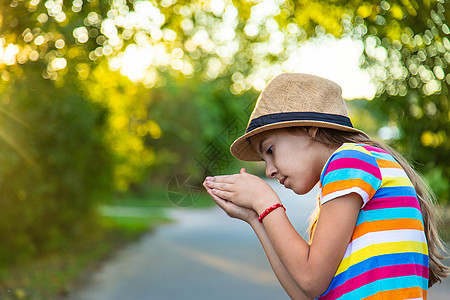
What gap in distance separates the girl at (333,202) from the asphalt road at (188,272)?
2668 mm

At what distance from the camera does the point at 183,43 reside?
792 cm

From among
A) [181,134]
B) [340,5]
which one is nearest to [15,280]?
[340,5]

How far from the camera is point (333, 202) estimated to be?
51.1 inches

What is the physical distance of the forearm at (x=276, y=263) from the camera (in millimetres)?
1493

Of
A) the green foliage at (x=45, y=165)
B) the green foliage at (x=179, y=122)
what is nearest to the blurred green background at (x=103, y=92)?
the green foliage at (x=45, y=165)

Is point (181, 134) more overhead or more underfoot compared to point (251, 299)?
more underfoot

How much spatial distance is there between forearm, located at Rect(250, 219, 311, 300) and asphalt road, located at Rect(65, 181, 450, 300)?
104 inches

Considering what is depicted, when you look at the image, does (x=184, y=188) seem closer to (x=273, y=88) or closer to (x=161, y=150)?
(x=273, y=88)

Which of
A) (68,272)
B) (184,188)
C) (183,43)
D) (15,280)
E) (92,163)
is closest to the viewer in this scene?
(184,188)

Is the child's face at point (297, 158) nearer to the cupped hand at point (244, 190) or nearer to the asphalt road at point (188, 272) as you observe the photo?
the cupped hand at point (244, 190)

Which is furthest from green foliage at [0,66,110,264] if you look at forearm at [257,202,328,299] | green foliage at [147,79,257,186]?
green foliage at [147,79,257,186]

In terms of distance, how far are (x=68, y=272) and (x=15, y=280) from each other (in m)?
1.02

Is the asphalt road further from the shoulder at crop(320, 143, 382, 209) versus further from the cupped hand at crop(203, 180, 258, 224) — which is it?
the shoulder at crop(320, 143, 382, 209)

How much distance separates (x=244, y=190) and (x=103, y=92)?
944cm
